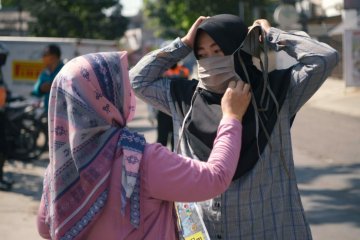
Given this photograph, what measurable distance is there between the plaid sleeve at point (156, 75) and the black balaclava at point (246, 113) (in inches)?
10.1

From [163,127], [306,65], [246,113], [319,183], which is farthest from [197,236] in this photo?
[163,127]

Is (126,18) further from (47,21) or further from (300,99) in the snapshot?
(300,99)

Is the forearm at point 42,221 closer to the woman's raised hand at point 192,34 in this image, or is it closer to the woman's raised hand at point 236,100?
the woman's raised hand at point 236,100

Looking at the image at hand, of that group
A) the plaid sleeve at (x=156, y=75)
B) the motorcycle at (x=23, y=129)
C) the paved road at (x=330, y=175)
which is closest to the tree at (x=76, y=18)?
the paved road at (x=330, y=175)

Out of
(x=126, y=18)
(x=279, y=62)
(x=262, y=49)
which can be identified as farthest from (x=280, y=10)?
(x=126, y=18)

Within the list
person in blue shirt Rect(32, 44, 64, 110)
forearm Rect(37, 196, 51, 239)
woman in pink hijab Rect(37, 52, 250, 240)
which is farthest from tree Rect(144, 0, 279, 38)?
woman in pink hijab Rect(37, 52, 250, 240)

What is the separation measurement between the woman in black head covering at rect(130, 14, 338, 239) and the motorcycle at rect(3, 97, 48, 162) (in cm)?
667

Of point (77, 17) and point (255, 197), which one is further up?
point (255, 197)

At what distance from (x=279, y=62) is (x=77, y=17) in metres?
12.7

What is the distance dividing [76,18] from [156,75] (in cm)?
2929

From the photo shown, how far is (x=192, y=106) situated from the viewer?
7.73 ft

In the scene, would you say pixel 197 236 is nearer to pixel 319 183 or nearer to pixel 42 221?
pixel 42 221

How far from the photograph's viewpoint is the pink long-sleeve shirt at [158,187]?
177 cm

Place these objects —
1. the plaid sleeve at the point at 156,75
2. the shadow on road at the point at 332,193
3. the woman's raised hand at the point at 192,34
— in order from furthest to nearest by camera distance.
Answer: the shadow on road at the point at 332,193 → the plaid sleeve at the point at 156,75 → the woman's raised hand at the point at 192,34
